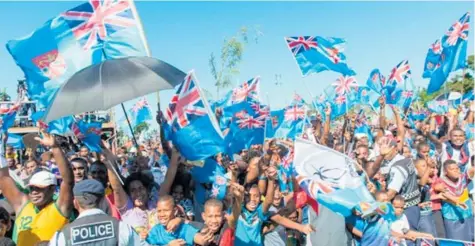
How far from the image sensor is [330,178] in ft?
14.1

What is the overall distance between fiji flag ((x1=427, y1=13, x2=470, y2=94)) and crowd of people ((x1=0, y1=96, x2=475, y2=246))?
3.29 m

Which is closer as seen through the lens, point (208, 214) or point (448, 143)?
point (208, 214)

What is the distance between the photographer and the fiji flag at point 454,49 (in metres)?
9.79

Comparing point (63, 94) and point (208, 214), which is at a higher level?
point (63, 94)

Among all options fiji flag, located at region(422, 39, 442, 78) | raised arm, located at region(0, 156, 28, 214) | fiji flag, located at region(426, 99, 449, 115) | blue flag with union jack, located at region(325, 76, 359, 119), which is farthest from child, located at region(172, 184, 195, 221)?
fiji flag, located at region(426, 99, 449, 115)

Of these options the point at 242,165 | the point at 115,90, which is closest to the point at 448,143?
the point at 242,165

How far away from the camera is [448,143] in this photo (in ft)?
24.0

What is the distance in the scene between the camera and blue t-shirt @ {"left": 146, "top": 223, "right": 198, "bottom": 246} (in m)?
3.74

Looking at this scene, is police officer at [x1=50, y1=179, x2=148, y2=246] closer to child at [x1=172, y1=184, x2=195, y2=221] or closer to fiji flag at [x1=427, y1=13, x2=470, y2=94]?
child at [x1=172, y1=184, x2=195, y2=221]

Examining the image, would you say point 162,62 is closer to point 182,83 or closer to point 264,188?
point 182,83

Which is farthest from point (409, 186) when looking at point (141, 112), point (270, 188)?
point (141, 112)

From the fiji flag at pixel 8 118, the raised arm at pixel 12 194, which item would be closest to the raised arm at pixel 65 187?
the raised arm at pixel 12 194

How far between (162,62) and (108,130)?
15307 millimetres

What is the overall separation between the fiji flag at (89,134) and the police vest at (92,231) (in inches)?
100.0
